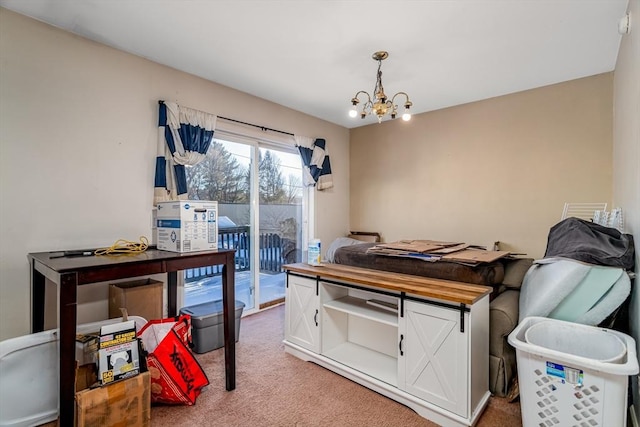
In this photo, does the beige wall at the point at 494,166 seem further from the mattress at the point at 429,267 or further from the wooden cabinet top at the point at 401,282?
the wooden cabinet top at the point at 401,282

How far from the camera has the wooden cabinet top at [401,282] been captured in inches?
65.3

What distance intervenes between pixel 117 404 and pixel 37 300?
1015 mm

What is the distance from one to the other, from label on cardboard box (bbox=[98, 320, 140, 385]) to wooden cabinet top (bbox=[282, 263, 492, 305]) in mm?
1186

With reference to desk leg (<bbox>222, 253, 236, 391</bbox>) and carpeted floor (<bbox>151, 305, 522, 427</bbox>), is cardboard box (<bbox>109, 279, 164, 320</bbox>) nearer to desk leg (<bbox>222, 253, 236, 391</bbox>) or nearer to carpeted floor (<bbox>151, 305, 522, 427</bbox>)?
carpeted floor (<bbox>151, 305, 522, 427</bbox>)

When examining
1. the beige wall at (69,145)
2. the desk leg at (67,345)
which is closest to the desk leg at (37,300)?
the beige wall at (69,145)

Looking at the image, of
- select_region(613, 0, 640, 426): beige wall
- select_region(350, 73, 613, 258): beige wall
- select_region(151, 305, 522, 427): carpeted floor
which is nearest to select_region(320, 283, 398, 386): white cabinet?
select_region(151, 305, 522, 427): carpeted floor

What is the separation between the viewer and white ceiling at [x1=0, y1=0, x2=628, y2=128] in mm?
1977

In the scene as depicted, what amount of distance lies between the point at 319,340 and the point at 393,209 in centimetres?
257

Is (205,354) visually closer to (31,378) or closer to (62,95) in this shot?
(31,378)

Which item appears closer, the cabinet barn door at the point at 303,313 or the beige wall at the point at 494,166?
the cabinet barn door at the point at 303,313

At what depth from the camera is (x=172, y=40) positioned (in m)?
2.35

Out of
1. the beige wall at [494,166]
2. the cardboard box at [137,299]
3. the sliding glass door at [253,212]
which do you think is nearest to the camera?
the cardboard box at [137,299]

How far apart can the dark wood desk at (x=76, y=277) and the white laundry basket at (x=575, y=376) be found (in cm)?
171

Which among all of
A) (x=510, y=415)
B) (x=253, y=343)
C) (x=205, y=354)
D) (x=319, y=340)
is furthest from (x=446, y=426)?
(x=205, y=354)
